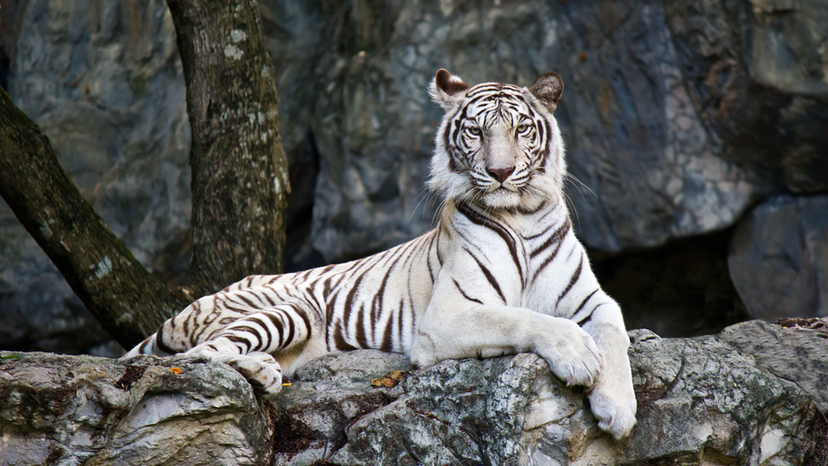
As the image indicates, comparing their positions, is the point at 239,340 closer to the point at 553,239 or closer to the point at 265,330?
the point at 265,330

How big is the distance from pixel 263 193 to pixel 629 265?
4.31 m

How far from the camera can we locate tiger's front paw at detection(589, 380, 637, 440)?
288 centimetres

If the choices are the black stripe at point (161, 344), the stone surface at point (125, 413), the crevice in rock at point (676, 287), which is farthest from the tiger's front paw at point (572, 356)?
the crevice in rock at point (676, 287)

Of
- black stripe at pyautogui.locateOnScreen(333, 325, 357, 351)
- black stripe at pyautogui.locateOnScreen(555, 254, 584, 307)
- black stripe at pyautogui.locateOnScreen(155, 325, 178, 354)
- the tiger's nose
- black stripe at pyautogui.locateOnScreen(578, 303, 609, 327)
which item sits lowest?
black stripe at pyautogui.locateOnScreen(333, 325, 357, 351)

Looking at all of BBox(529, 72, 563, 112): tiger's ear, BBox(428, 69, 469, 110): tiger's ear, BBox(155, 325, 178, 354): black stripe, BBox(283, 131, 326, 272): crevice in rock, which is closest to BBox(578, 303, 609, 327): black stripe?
BBox(529, 72, 563, 112): tiger's ear

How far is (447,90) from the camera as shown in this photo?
4215mm

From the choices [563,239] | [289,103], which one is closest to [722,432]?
[563,239]

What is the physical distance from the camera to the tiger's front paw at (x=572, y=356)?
112 inches

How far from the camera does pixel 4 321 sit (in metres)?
8.43

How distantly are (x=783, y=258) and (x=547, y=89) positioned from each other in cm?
399

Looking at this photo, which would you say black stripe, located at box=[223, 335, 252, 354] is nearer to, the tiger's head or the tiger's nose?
the tiger's head

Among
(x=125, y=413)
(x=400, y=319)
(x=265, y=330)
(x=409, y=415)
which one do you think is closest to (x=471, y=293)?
(x=400, y=319)

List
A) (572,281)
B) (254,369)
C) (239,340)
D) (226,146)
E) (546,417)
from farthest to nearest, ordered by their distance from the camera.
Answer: (226,146) < (572,281) < (239,340) < (254,369) < (546,417)

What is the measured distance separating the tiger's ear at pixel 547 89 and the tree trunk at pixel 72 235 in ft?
9.17
